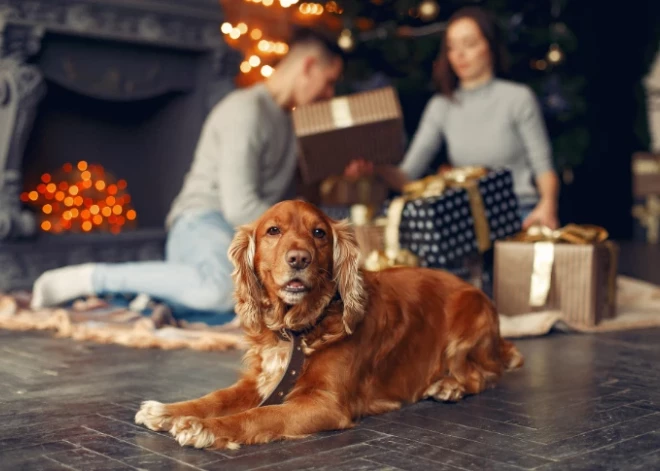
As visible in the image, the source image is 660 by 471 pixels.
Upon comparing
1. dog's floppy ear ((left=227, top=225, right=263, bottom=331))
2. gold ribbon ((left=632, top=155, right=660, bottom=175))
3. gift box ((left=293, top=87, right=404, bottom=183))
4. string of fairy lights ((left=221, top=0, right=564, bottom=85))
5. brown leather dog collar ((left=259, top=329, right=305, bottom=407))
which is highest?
string of fairy lights ((left=221, top=0, right=564, bottom=85))

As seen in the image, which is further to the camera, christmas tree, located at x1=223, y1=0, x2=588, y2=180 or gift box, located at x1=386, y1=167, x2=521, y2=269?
christmas tree, located at x1=223, y1=0, x2=588, y2=180

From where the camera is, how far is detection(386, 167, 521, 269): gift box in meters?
4.20

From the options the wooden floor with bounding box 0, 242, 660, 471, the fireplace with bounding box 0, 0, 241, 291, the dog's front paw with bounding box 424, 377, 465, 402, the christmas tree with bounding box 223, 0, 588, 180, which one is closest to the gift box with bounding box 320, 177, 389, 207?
the christmas tree with bounding box 223, 0, 588, 180

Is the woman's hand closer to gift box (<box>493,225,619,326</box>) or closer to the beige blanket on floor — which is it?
gift box (<box>493,225,619,326</box>)

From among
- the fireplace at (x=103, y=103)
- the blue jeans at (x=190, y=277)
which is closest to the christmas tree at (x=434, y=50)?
the fireplace at (x=103, y=103)

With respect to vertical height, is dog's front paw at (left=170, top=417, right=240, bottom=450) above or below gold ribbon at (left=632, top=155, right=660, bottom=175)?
below

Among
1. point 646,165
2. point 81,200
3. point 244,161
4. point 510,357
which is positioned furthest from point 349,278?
point 646,165

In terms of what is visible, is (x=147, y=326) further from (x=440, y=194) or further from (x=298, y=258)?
(x=298, y=258)

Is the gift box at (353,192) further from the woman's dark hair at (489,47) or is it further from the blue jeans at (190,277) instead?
the blue jeans at (190,277)

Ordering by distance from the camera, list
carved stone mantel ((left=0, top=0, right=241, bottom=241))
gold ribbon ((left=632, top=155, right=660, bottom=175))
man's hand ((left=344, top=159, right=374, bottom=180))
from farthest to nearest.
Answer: gold ribbon ((left=632, top=155, right=660, bottom=175))
carved stone mantel ((left=0, top=0, right=241, bottom=241))
man's hand ((left=344, top=159, right=374, bottom=180))

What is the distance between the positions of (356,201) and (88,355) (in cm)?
379

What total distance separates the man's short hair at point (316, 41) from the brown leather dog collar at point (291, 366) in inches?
88.3

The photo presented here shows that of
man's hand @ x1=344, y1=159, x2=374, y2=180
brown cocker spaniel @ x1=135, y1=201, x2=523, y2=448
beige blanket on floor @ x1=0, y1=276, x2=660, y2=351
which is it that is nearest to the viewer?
brown cocker spaniel @ x1=135, y1=201, x2=523, y2=448

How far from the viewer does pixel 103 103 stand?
6.09m
